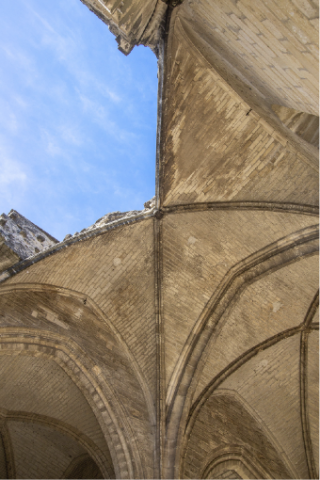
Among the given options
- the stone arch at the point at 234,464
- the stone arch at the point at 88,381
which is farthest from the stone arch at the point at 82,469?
the stone arch at the point at 234,464

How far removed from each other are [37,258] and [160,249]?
200 centimetres

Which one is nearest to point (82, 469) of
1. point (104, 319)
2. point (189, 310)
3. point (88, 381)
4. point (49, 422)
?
point (49, 422)

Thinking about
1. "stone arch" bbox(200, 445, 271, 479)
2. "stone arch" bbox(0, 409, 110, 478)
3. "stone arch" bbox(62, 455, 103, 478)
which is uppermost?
"stone arch" bbox(0, 409, 110, 478)

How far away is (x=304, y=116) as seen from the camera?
5332 mm

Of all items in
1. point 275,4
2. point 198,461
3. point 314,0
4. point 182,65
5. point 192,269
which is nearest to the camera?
point 314,0

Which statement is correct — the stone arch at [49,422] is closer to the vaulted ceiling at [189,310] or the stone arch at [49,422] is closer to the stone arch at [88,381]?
the vaulted ceiling at [189,310]

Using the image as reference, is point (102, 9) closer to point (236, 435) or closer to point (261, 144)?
point (261, 144)

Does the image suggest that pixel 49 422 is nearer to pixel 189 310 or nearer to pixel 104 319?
pixel 104 319

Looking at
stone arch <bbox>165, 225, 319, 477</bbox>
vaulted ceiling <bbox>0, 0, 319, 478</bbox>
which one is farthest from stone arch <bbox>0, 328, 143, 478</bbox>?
stone arch <bbox>165, 225, 319, 477</bbox>

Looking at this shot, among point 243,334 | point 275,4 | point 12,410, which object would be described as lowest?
point 12,410

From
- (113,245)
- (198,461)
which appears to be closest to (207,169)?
(113,245)

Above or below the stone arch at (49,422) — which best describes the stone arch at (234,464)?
below

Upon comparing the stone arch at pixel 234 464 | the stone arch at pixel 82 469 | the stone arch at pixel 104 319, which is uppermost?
the stone arch at pixel 104 319

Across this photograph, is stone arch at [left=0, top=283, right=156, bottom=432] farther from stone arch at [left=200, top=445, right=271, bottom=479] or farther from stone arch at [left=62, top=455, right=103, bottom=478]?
stone arch at [left=62, top=455, right=103, bottom=478]
